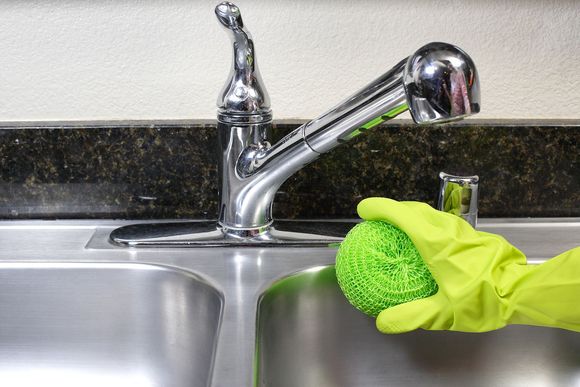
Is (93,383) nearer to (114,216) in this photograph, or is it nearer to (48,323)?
(48,323)

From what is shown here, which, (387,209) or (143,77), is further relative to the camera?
(143,77)

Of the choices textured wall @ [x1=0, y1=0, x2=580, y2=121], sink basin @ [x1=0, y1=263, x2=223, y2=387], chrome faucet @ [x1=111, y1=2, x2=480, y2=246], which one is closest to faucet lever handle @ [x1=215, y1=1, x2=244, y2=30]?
chrome faucet @ [x1=111, y1=2, x2=480, y2=246]

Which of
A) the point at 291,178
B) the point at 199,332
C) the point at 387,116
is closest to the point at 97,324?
the point at 199,332

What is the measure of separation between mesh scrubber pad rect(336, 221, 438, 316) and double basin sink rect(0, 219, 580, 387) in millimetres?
88

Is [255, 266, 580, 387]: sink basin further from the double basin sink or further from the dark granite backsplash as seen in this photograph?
the dark granite backsplash

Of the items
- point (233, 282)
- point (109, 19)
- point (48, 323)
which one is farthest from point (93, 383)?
point (109, 19)

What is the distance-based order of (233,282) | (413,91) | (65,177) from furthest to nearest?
1. (65,177)
2. (233,282)
3. (413,91)

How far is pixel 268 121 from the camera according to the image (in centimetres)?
65

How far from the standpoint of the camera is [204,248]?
685 mm

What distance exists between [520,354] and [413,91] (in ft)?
1.05

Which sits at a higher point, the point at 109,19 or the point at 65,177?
the point at 109,19

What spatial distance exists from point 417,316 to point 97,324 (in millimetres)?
347

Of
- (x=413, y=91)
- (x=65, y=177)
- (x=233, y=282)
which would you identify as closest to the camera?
(x=413, y=91)

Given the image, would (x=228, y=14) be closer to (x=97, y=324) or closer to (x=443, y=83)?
(x=443, y=83)
